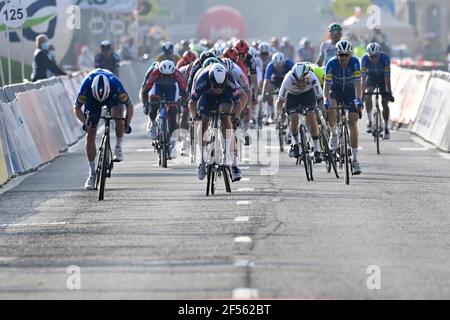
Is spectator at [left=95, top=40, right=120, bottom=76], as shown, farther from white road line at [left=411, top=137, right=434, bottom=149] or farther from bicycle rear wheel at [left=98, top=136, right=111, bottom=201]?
bicycle rear wheel at [left=98, top=136, right=111, bottom=201]

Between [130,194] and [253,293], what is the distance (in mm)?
8597

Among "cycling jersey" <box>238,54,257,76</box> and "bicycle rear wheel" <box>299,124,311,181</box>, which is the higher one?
"cycling jersey" <box>238,54,257,76</box>

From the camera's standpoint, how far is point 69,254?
45.7 feet

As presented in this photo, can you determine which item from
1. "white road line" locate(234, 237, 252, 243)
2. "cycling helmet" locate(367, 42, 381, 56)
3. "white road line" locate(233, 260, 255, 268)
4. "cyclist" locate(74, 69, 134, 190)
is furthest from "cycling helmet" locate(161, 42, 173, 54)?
"white road line" locate(233, 260, 255, 268)

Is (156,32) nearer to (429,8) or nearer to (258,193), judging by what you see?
(429,8)

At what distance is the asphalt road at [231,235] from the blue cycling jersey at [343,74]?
1232 mm

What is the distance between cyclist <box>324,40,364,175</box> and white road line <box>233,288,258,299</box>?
383 inches

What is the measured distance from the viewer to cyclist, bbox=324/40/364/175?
2086 cm

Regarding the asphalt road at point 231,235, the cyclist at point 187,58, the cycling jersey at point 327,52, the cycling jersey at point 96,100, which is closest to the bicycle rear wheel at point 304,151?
the asphalt road at point 231,235

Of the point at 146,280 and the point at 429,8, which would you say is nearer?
the point at 146,280

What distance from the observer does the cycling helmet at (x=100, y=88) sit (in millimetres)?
19203

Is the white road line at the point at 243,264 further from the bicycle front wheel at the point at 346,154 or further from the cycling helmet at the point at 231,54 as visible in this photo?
the cycling helmet at the point at 231,54

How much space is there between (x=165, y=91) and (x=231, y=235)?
9.42 m
